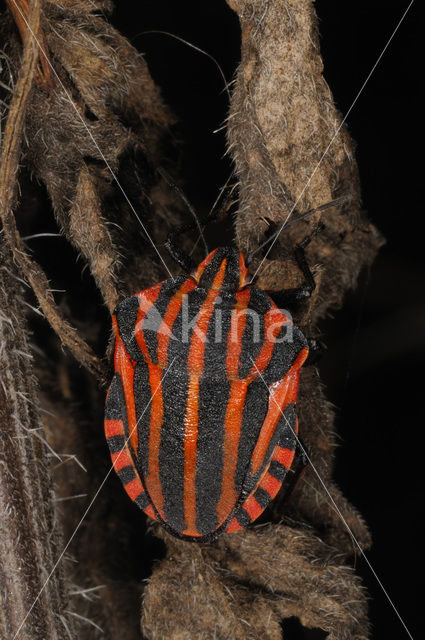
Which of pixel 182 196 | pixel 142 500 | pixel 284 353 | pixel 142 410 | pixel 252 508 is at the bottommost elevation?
pixel 142 500

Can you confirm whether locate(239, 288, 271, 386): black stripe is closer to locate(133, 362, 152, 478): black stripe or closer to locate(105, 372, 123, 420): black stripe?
locate(133, 362, 152, 478): black stripe

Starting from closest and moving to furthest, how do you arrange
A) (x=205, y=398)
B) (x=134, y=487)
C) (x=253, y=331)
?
(x=205, y=398)
(x=253, y=331)
(x=134, y=487)

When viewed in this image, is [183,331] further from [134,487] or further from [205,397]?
[134,487]

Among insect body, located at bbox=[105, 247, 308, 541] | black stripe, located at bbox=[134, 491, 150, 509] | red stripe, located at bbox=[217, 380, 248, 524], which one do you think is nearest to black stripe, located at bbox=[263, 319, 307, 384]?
insect body, located at bbox=[105, 247, 308, 541]

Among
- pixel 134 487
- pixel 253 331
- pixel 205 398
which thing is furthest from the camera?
pixel 134 487

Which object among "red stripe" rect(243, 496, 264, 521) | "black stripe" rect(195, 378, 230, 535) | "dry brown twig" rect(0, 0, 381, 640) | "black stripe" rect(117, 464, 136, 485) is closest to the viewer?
"dry brown twig" rect(0, 0, 381, 640)

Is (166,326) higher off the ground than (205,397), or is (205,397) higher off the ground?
(166,326)

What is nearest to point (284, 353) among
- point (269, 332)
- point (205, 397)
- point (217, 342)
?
point (269, 332)
